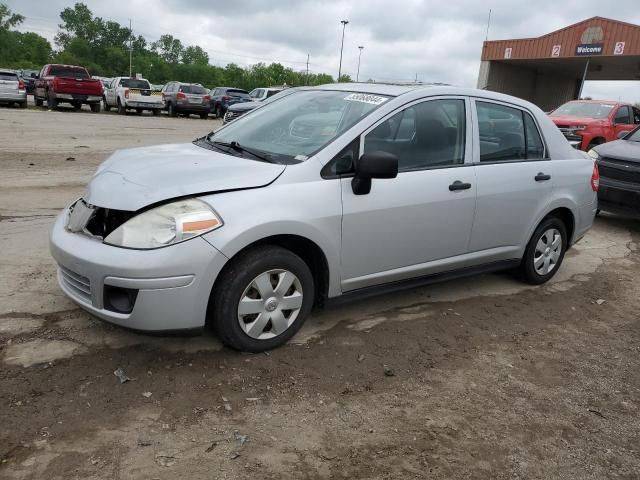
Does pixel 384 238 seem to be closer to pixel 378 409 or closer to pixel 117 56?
pixel 378 409

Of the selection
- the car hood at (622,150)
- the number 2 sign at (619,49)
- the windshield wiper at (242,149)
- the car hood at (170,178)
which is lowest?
the car hood at (170,178)

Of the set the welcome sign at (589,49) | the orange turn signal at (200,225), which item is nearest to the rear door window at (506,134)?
the orange turn signal at (200,225)

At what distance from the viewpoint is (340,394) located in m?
3.06

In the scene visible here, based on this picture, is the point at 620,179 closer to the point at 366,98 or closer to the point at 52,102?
the point at 366,98

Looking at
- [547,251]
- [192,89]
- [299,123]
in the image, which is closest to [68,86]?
[192,89]

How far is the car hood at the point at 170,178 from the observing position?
309 cm

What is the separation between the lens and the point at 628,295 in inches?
203

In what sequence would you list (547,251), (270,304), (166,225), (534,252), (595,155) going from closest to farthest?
(166,225)
(270,304)
(534,252)
(547,251)
(595,155)

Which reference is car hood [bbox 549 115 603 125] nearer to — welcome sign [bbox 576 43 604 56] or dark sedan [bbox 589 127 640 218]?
dark sedan [bbox 589 127 640 218]

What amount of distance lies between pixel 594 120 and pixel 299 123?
11.0 meters

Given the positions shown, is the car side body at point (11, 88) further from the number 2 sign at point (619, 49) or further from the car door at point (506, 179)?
the number 2 sign at point (619, 49)

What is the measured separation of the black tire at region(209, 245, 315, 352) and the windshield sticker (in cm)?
127

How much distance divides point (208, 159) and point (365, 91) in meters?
1.28

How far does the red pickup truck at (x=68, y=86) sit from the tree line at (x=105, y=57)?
61.7 meters
